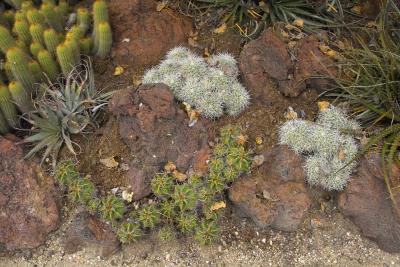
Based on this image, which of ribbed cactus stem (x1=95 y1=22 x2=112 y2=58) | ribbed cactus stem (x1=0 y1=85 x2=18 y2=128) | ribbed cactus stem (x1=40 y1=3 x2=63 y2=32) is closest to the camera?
ribbed cactus stem (x1=0 y1=85 x2=18 y2=128)

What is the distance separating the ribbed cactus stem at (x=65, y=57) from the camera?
4031 mm

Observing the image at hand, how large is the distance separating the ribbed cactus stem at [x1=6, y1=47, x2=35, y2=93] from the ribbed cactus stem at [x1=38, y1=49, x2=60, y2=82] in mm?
133

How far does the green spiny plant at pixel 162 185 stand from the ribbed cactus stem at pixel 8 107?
4.62ft

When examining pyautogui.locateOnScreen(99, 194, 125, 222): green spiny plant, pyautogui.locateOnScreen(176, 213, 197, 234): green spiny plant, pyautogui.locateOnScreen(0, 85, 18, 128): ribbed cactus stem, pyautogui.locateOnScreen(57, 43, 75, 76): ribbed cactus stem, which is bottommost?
pyautogui.locateOnScreen(176, 213, 197, 234): green spiny plant

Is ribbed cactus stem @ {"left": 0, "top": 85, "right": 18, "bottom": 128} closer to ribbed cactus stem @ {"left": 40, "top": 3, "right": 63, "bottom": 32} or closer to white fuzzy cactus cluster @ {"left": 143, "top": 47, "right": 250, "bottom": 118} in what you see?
ribbed cactus stem @ {"left": 40, "top": 3, "right": 63, "bottom": 32}

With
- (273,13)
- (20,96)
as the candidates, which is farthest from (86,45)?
(273,13)

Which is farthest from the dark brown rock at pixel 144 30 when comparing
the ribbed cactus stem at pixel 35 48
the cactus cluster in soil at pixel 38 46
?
the ribbed cactus stem at pixel 35 48

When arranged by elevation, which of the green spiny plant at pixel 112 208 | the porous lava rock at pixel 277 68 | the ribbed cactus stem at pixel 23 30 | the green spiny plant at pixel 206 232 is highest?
the ribbed cactus stem at pixel 23 30

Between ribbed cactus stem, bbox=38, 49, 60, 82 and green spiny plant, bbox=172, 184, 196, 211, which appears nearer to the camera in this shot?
green spiny plant, bbox=172, 184, 196, 211

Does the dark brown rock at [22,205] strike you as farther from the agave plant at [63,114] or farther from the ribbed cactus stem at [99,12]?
the ribbed cactus stem at [99,12]

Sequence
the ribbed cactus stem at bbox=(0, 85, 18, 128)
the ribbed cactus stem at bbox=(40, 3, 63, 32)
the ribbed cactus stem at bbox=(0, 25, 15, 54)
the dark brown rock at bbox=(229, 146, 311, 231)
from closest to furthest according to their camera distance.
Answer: the dark brown rock at bbox=(229, 146, 311, 231), the ribbed cactus stem at bbox=(0, 85, 18, 128), the ribbed cactus stem at bbox=(0, 25, 15, 54), the ribbed cactus stem at bbox=(40, 3, 63, 32)

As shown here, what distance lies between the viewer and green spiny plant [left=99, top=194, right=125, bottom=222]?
3.72 metres

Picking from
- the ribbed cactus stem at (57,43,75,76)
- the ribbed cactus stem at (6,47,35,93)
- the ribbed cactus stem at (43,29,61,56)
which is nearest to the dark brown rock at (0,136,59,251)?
the ribbed cactus stem at (6,47,35,93)

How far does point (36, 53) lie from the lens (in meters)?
4.14
